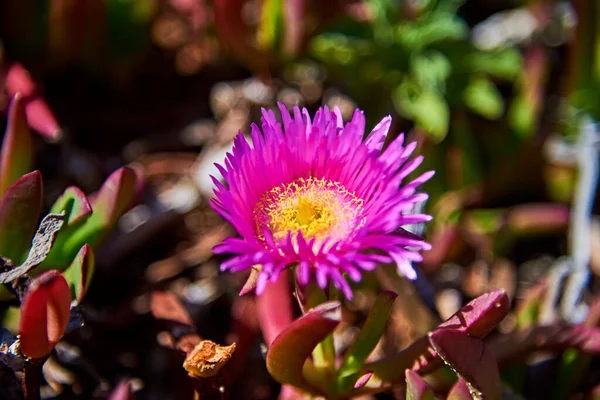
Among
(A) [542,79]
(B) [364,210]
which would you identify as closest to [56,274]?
(B) [364,210]

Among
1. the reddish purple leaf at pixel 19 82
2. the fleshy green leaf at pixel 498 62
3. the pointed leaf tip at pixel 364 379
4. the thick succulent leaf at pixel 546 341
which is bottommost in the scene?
the thick succulent leaf at pixel 546 341

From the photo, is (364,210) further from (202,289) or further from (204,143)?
(204,143)

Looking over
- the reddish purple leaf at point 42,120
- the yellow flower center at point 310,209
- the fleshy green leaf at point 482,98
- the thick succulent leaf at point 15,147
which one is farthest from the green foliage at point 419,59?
the thick succulent leaf at point 15,147

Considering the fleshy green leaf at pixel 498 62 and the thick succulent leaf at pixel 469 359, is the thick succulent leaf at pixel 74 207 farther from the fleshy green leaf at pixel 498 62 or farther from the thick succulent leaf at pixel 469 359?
the fleshy green leaf at pixel 498 62

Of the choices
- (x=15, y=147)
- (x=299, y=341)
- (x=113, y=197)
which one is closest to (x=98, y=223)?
Answer: (x=113, y=197)

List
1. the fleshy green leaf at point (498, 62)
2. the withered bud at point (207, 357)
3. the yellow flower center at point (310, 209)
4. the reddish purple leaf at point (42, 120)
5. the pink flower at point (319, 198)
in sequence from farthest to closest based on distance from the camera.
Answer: the fleshy green leaf at point (498, 62) → the reddish purple leaf at point (42, 120) → the yellow flower center at point (310, 209) → the withered bud at point (207, 357) → the pink flower at point (319, 198)
